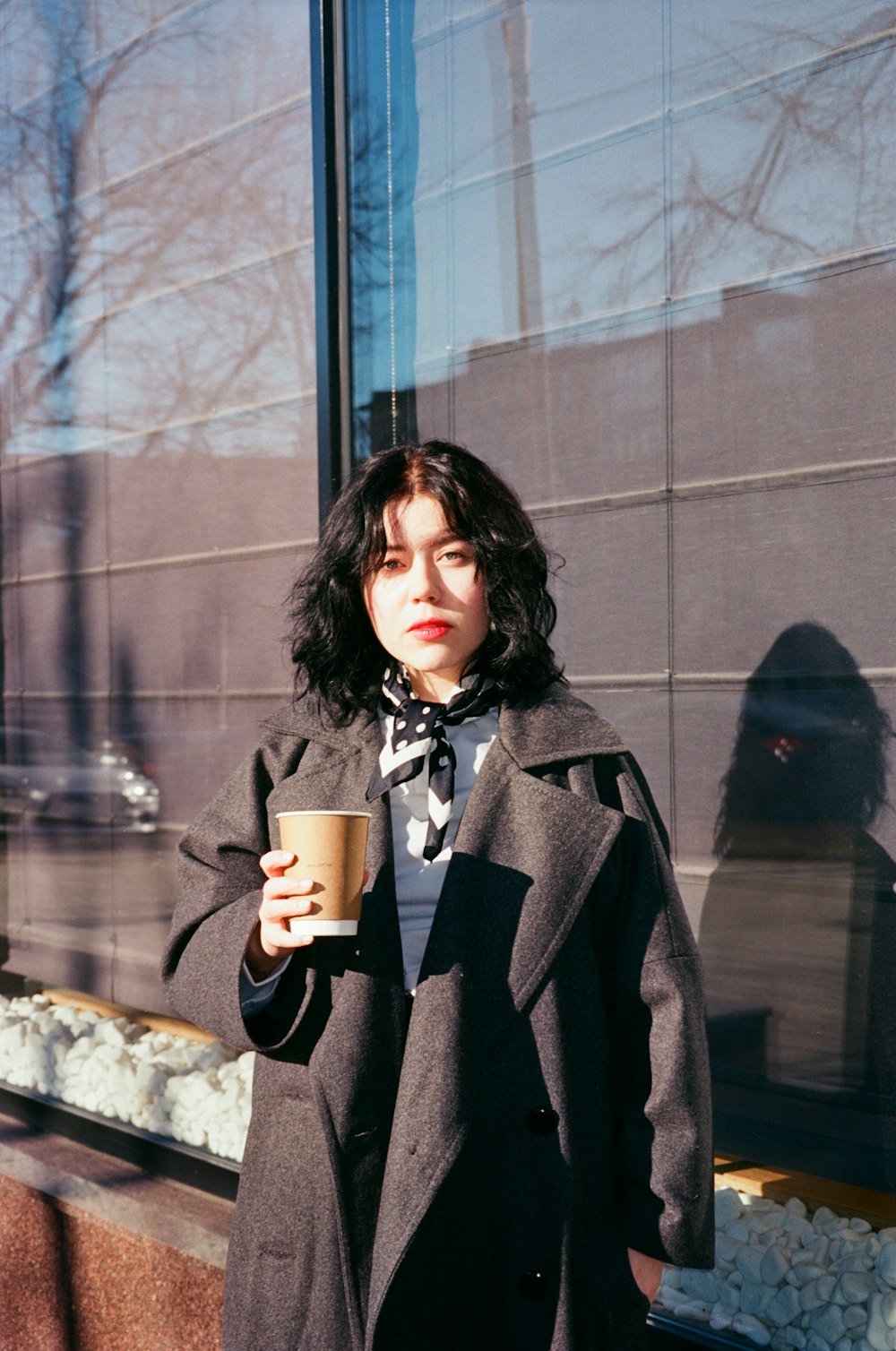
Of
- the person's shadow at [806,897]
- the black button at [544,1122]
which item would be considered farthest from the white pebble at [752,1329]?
the black button at [544,1122]

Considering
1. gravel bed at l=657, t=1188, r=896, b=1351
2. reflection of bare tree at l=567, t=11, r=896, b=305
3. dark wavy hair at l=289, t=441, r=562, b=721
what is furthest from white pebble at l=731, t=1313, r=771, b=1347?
reflection of bare tree at l=567, t=11, r=896, b=305

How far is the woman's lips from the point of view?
1.99 meters

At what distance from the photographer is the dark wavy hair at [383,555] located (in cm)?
202

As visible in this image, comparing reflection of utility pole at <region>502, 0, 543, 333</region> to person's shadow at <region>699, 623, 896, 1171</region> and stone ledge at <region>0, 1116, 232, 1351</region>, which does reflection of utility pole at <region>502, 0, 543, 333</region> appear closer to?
person's shadow at <region>699, 623, 896, 1171</region>

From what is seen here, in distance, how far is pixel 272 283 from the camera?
371cm

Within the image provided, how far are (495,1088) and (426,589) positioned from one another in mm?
741

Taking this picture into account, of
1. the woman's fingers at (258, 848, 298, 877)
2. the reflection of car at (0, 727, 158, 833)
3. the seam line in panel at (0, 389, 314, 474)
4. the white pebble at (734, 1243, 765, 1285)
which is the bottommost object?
the white pebble at (734, 1243, 765, 1285)

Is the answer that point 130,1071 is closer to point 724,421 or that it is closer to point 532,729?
point 532,729

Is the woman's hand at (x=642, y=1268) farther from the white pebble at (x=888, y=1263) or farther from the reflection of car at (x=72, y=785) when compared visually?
the reflection of car at (x=72, y=785)

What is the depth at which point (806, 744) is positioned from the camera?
2510 mm

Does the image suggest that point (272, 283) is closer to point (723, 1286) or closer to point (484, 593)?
point (484, 593)

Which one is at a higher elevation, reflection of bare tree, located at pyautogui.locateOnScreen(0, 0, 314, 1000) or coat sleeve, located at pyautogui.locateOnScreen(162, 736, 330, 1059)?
reflection of bare tree, located at pyautogui.locateOnScreen(0, 0, 314, 1000)

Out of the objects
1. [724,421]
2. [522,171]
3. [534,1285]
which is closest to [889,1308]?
[534,1285]

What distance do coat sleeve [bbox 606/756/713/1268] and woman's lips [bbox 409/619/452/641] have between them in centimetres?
36
